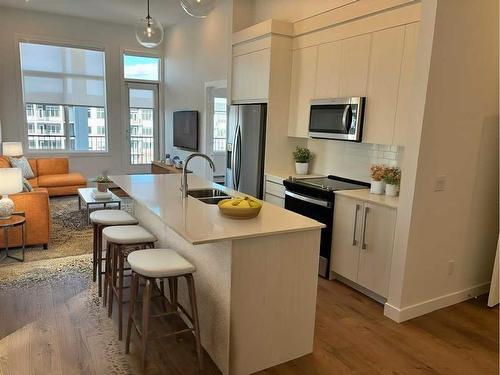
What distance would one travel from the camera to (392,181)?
339cm

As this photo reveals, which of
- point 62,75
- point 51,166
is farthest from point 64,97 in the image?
point 51,166

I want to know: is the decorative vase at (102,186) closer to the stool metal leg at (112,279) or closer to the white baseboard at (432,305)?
the stool metal leg at (112,279)

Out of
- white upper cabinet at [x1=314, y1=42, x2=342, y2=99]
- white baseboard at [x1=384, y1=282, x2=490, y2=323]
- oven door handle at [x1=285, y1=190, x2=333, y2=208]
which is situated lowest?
white baseboard at [x1=384, y1=282, x2=490, y2=323]

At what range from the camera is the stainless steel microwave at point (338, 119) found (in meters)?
3.62

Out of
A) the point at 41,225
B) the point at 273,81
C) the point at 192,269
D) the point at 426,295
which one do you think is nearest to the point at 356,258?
the point at 426,295

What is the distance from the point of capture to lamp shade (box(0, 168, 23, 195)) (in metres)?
3.70

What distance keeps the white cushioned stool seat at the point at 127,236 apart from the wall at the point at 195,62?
348cm

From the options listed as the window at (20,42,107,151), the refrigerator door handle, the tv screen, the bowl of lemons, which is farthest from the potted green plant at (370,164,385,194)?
the window at (20,42,107,151)

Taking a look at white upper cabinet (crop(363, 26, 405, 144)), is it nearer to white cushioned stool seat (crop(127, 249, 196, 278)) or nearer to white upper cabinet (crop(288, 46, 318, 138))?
white upper cabinet (crop(288, 46, 318, 138))

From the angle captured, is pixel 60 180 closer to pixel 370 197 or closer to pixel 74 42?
pixel 74 42

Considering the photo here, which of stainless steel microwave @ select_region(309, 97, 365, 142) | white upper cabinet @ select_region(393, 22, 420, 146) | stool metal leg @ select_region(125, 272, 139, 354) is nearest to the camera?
stool metal leg @ select_region(125, 272, 139, 354)

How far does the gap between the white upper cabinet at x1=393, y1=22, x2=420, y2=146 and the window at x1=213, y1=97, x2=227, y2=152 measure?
13.8ft

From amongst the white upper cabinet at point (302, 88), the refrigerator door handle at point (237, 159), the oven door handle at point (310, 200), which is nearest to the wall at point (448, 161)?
the oven door handle at point (310, 200)

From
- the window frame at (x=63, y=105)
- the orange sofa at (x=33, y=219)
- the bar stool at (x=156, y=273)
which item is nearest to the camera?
the bar stool at (x=156, y=273)
